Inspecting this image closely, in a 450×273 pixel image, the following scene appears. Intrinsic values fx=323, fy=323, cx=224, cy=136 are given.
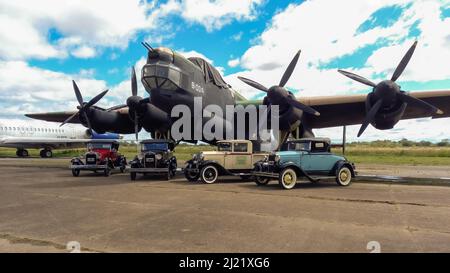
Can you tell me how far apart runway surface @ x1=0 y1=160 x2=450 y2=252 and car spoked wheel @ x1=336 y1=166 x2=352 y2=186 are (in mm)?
1588

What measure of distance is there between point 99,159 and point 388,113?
50.5ft

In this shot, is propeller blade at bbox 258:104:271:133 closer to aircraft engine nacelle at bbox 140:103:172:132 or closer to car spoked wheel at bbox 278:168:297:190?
car spoked wheel at bbox 278:168:297:190

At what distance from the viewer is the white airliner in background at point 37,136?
1492 inches

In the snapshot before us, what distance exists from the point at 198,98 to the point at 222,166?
4.46 meters

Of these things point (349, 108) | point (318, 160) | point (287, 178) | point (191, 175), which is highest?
point (349, 108)

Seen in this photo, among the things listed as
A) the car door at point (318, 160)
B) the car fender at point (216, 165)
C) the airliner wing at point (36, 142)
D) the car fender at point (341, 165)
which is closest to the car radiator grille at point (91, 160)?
the car fender at point (216, 165)

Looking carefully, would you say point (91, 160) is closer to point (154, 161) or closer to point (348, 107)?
point (154, 161)

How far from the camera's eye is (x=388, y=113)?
51.4ft

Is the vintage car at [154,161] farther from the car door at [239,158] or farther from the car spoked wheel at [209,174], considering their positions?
the car door at [239,158]

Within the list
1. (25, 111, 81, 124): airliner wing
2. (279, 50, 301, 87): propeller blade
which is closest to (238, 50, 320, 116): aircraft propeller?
(279, 50, 301, 87): propeller blade

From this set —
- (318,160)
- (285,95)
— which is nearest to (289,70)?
(285,95)

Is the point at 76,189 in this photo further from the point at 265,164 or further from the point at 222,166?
the point at 265,164

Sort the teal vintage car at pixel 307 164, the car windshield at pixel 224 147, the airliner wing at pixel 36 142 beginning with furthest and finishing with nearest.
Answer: the airliner wing at pixel 36 142 < the car windshield at pixel 224 147 < the teal vintage car at pixel 307 164
